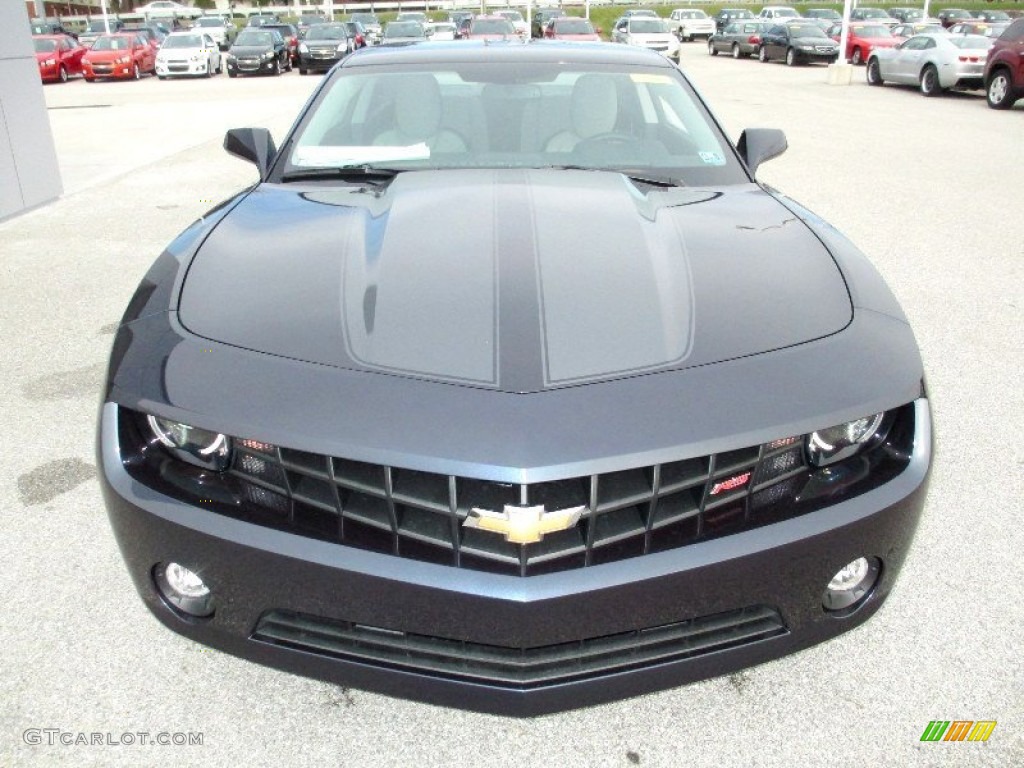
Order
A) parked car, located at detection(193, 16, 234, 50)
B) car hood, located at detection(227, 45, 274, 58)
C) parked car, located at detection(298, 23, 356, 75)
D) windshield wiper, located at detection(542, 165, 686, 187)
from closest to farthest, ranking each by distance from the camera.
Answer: windshield wiper, located at detection(542, 165, 686, 187), car hood, located at detection(227, 45, 274, 58), parked car, located at detection(298, 23, 356, 75), parked car, located at detection(193, 16, 234, 50)

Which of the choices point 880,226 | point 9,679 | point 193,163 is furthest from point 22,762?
point 193,163

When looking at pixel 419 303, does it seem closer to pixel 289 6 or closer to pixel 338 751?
pixel 338 751

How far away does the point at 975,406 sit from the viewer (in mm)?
3848

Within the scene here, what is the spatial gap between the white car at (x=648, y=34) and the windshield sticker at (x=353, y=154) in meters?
28.0

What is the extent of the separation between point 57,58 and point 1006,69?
24250mm

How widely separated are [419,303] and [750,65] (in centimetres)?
3091

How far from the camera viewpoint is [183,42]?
26.9 meters

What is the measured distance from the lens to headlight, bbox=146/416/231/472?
1.87 metres

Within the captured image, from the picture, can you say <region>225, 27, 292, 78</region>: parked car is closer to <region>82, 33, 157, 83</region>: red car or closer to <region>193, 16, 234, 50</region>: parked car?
<region>82, 33, 157, 83</region>: red car

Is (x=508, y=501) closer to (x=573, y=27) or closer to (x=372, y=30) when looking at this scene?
(x=573, y=27)

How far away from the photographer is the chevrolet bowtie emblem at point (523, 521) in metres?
1.66

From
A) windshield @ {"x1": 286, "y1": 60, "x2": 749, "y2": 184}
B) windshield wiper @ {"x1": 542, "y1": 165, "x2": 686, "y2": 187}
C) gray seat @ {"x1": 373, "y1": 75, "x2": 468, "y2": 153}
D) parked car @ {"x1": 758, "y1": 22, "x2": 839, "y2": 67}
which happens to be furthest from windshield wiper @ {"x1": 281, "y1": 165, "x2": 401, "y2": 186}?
parked car @ {"x1": 758, "y1": 22, "x2": 839, "y2": 67}

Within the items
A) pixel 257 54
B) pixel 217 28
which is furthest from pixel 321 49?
pixel 217 28

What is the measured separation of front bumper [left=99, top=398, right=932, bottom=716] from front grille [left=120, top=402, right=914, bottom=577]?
3 centimetres
